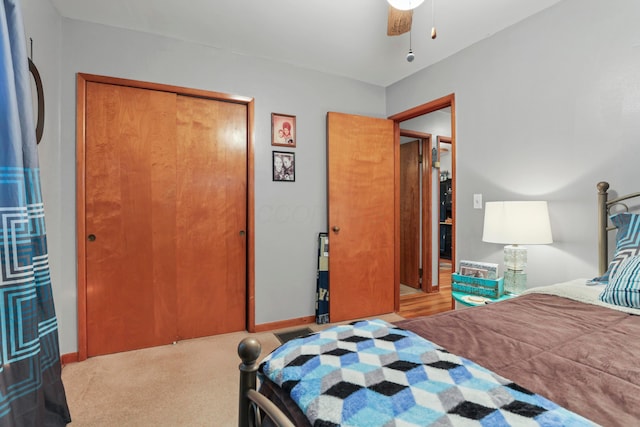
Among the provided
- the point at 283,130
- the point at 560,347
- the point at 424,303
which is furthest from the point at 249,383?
the point at 424,303

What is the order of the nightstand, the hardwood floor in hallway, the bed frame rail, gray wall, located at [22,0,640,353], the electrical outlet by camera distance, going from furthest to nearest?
the hardwood floor in hallway, the electrical outlet, the nightstand, gray wall, located at [22,0,640,353], the bed frame rail

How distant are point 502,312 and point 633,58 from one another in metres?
1.67

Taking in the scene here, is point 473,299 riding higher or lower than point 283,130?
lower

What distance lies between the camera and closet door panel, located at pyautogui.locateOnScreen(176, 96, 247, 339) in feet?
Result: 8.74

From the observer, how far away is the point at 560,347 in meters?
0.95

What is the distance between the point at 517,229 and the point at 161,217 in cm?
259

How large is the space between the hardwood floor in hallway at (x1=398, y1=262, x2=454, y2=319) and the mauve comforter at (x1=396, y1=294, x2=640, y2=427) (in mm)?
2097

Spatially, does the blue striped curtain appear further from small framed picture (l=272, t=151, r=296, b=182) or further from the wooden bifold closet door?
small framed picture (l=272, t=151, r=296, b=182)

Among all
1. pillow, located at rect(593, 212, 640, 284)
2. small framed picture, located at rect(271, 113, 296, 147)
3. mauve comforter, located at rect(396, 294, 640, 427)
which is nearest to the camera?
mauve comforter, located at rect(396, 294, 640, 427)

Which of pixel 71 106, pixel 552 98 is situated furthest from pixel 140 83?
pixel 552 98

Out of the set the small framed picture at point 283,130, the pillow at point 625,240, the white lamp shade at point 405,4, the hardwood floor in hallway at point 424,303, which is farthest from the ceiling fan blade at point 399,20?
the hardwood floor in hallway at point 424,303

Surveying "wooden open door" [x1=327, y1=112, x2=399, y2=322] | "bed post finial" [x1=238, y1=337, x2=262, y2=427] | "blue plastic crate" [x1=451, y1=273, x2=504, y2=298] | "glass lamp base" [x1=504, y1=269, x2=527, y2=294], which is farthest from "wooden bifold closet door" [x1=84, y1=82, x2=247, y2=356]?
"glass lamp base" [x1=504, y1=269, x2=527, y2=294]

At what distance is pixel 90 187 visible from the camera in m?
2.37

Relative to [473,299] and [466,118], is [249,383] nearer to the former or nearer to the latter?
[473,299]
